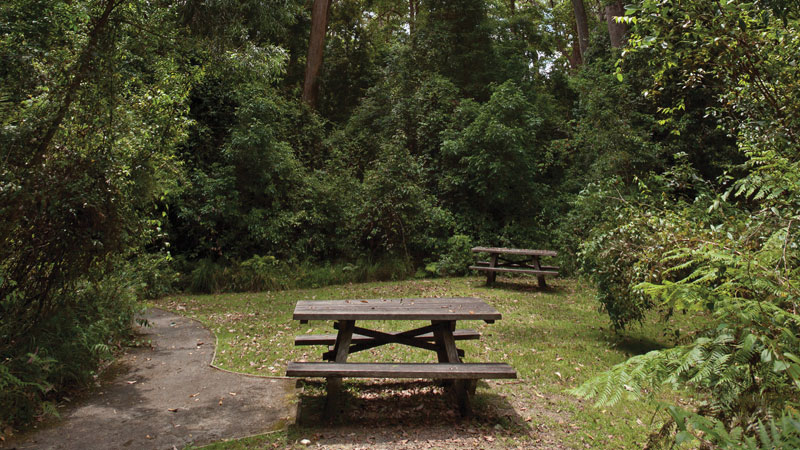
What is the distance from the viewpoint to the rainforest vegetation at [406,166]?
2.40 metres

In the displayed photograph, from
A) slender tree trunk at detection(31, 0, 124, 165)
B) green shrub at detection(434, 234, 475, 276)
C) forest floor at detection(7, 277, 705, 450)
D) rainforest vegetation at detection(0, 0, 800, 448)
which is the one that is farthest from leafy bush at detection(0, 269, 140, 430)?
green shrub at detection(434, 234, 475, 276)

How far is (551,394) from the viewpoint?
15.8 feet

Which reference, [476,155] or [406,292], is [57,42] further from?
[476,155]

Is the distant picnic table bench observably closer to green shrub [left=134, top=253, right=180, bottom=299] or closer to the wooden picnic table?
the wooden picnic table

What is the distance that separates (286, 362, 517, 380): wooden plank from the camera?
386cm

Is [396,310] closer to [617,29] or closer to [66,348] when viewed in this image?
[66,348]

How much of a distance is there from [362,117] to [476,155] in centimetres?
476

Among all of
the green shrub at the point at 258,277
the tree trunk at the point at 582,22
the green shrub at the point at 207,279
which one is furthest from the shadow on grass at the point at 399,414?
the tree trunk at the point at 582,22

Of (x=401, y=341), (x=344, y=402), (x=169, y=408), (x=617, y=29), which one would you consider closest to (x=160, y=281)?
(x=169, y=408)

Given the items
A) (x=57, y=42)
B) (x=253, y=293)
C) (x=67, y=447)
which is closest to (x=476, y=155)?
(x=253, y=293)

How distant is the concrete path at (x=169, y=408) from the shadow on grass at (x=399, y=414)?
27 cm

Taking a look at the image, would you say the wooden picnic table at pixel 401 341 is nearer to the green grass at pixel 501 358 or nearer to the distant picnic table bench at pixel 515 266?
the green grass at pixel 501 358

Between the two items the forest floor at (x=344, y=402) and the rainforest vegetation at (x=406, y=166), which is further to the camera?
the forest floor at (x=344, y=402)

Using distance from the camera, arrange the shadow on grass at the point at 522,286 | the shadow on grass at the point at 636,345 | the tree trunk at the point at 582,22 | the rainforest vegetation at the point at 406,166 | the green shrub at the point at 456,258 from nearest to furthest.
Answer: the rainforest vegetation at the point at 406,166 → the shadow on grass at the point at 636,345 → the shadow on grass at the point at 522,286 → the green shrub at the point at 456,258 → the tree trunk at the point at 582,22
